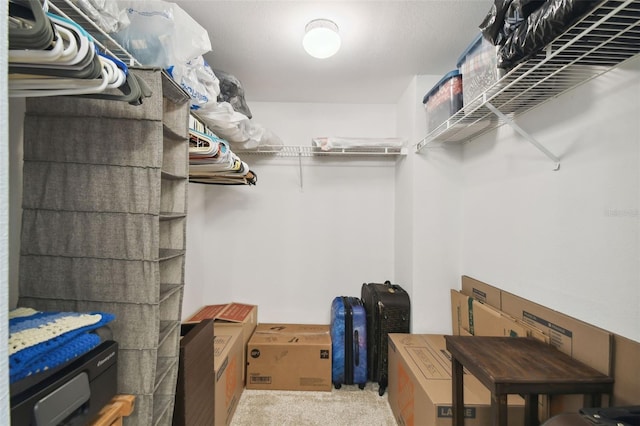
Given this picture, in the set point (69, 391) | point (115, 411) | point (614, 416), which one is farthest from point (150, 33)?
point (614, 416)

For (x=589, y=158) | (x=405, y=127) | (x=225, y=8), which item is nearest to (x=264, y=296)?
(x=405, y=127)

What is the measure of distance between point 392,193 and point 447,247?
681mm

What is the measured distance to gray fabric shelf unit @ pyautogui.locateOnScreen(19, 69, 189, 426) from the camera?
776 mm

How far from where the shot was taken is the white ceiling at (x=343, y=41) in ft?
4.43

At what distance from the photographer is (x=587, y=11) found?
0.71m

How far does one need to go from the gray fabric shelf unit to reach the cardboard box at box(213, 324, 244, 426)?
2.50 feet

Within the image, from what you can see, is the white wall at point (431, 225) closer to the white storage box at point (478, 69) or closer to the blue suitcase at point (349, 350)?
the blue suitcase at point (349, 350)

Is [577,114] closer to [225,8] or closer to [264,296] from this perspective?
[225,8]

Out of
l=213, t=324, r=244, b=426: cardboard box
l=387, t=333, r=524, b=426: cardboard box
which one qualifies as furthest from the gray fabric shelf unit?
l=387, t=333, r=524, b=426: cardboard box

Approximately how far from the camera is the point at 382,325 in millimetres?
2014

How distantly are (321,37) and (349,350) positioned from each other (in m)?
2.09

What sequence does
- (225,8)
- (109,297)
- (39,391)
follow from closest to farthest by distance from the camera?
1. (39,391)
2. (109,297)
3. (225,8)

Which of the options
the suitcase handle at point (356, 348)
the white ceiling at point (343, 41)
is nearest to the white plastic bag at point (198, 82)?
the white ceiling at point (343, 41)

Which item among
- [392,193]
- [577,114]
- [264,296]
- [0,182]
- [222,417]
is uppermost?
[577,114]
